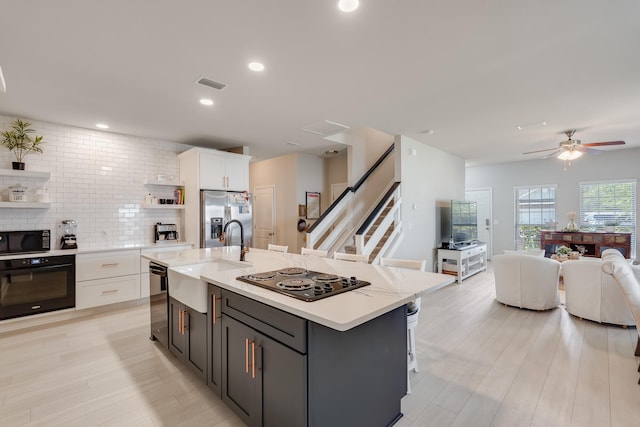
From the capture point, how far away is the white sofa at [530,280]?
3992 millimetres

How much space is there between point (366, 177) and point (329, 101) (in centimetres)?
278

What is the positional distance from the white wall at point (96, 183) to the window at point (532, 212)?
8.29 meters

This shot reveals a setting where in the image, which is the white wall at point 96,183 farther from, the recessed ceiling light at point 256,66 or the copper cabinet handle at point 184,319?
the recessed ceiling light at point 256,66

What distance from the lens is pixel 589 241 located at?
6238mm

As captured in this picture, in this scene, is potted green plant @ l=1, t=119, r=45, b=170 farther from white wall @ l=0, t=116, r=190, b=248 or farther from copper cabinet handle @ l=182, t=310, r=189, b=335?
copper cabinet handle @ l=182, t=310, r=189, b=335

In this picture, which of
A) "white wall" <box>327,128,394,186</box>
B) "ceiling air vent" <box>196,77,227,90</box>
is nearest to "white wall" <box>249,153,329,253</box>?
"white wall" <box>327,128,394,186</box>

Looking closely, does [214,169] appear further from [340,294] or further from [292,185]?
[340,294]

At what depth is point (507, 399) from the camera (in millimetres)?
2184

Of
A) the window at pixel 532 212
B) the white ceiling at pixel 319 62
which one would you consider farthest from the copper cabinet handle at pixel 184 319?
the window at pixel 532 212

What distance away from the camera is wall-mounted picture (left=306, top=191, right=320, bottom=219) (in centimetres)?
690

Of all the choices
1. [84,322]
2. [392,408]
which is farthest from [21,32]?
[392,408]

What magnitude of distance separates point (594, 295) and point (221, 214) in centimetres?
532

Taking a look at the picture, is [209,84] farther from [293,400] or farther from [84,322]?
[84,322]

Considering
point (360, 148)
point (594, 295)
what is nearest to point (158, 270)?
point (360, 148)
